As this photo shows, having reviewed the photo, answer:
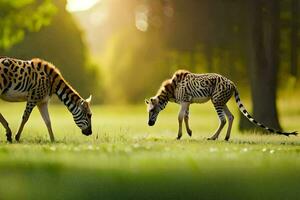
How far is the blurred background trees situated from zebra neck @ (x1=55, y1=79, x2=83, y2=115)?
904cm

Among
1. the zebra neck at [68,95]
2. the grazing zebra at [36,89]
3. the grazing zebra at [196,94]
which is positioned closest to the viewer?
the grazing zebra at [36,89]

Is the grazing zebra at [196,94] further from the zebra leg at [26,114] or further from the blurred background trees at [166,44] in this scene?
the blurred background trees at [166,44]

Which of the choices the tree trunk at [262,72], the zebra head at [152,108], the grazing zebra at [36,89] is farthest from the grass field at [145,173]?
the tree trunk at [262,72]

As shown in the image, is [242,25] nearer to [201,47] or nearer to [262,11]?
[201,47]

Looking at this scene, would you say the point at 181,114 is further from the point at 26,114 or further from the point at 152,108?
the point at 26,114

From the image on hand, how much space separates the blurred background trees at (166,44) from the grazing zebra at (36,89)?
9.07 metres

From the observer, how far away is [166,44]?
43500 mm

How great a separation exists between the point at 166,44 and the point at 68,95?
24053mm

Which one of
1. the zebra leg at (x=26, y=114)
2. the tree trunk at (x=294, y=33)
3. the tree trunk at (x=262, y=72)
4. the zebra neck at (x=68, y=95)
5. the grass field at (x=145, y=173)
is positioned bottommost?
the grass field at (x=145, y=173)

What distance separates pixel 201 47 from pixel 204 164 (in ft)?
95.5

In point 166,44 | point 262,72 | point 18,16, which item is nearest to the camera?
point 262,72

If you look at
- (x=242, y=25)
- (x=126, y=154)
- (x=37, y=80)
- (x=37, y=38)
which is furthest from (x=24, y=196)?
(x=37, y=38)

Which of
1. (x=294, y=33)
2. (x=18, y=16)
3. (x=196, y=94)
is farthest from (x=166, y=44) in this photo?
(x=196, y=94)

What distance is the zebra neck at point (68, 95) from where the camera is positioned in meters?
19.7
